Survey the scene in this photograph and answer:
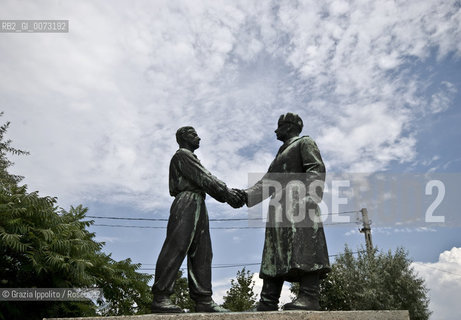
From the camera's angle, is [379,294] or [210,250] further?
[379,294]

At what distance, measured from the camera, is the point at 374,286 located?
20609 millimetres

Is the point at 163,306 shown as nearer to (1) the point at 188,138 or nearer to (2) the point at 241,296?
(1) the point at 188,138

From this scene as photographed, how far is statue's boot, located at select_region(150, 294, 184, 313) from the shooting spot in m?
4.70

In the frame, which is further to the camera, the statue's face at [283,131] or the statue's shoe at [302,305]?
the statue's face at [283,131]

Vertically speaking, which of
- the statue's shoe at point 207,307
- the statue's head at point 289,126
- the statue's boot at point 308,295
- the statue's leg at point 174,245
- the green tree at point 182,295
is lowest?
the green tree at point 182,295

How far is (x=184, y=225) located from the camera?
5.18 meters

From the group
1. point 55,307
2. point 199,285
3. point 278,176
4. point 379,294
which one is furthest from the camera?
point 379,294

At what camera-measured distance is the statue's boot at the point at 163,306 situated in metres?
4.70

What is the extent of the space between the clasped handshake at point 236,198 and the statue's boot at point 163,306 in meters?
1.42

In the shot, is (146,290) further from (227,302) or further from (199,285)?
(199,285)

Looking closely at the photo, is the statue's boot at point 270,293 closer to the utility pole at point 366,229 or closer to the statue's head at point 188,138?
the statue's head at point 188,138

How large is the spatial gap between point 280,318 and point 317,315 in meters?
0.40

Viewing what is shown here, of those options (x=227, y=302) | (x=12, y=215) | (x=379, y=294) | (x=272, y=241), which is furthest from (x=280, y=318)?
(x=379, y=294)

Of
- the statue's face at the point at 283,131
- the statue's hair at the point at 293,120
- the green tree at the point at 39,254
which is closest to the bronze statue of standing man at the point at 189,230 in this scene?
the statue's face at the point at 283,131
